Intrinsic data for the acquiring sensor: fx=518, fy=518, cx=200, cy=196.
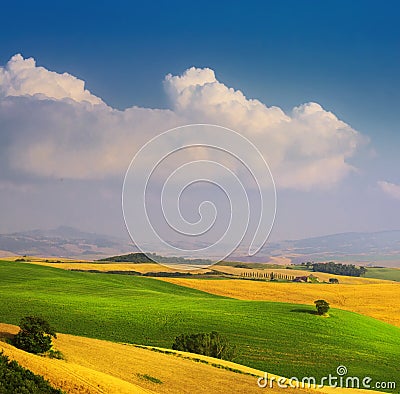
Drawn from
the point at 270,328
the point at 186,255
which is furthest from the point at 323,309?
the point at 186,255

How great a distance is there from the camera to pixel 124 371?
2188cm

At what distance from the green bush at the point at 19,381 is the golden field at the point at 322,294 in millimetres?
59546

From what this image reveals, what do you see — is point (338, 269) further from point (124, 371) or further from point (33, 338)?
point (33, 338)

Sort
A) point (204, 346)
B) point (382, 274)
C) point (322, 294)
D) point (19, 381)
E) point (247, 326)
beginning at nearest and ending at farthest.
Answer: point (19, 381)
point (204, 346)
point (247, 326)
point (322, 294)
point (382, 274)

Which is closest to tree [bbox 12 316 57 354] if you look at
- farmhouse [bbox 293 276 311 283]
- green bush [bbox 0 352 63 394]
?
green bush [bbox 0 352 63 394]

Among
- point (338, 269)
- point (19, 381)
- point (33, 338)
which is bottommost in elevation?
point (19, 381)

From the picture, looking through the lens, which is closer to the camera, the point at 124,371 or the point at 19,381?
the point at 19,381

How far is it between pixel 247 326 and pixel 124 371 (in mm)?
29339

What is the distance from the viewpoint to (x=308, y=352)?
42000 millimetres

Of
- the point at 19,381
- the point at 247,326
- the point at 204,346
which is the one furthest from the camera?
the point at 247,326

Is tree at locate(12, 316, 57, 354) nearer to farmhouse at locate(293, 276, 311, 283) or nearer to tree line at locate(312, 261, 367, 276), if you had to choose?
farmhouse at locate(293, 276, 311, 283)

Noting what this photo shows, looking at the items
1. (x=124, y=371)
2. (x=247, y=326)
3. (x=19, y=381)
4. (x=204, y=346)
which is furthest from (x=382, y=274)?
(x=19, y=381)

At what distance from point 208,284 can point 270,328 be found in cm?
4230

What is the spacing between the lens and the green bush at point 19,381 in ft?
50.4
